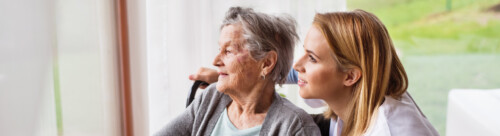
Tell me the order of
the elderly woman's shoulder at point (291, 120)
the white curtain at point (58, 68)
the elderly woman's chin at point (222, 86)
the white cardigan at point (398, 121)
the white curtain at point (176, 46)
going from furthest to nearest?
the white curtain at point (176, 46) → the white curtain at point (58, 68) → the elderly woman's chin at point (222, 86) → the elderly woman's shoulder at point (291, 120) → the white cardigan at point (398, 121)

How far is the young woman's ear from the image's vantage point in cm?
130

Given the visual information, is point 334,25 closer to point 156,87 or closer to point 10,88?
point 10,88

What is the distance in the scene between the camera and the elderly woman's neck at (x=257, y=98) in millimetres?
1546

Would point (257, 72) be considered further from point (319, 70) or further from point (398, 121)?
point (398, 121)

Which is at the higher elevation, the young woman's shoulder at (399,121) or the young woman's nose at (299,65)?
the young woman's nose at (299,65)

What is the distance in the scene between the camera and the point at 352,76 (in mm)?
1324

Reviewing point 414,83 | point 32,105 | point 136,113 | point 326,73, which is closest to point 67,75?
point 32,105

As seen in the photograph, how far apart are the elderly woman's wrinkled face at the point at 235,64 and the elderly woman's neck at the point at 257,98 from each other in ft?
0.07

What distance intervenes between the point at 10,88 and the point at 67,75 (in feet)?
1.22

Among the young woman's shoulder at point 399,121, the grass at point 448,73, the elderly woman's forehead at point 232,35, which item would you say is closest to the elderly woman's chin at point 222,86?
the elderly woman's forehead at point 232,35

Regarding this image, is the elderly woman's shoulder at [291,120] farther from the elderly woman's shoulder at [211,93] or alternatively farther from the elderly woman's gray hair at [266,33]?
the elderly woman's shoulder at [211,93]

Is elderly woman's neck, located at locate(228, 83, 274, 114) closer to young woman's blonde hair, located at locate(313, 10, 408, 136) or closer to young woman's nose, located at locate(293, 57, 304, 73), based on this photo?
young woman's nose, located at locate(293, 57, 304, 73)

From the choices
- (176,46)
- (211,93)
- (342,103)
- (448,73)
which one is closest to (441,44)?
(448,73)

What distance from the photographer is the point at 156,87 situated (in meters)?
2.65
